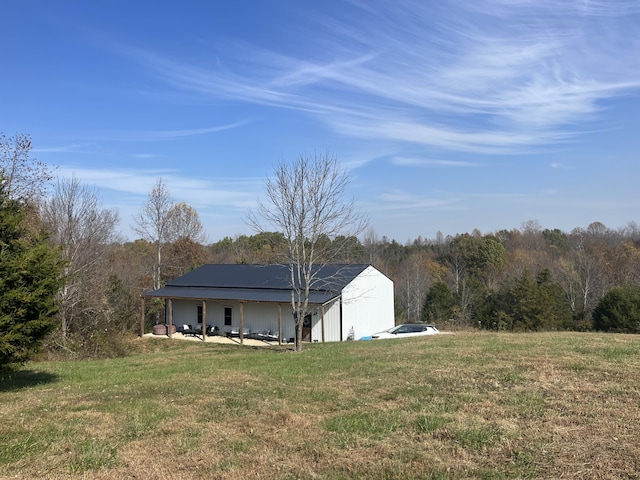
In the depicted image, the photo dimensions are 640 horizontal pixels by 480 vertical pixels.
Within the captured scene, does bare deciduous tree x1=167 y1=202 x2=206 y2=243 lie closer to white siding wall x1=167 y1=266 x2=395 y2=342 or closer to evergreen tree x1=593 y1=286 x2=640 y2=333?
white siding wall x1=167 y1=266 x2=395 y2=342

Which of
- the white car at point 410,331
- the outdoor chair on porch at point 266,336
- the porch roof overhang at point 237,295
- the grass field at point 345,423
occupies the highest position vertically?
the porch roof overhang at point 237,295

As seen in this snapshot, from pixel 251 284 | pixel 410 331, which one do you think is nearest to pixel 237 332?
pixel 251 284

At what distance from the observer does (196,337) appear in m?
30.2

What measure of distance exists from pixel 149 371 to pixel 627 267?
53431 mm

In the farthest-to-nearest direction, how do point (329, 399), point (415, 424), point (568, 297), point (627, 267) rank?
point (627, 267) → point (568, 297) → point (329, 399) → point (415, 424)

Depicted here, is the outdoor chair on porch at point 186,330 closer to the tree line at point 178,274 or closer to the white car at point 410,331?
the tree line at point 178,274

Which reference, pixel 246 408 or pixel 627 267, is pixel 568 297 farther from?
pixel 246 408

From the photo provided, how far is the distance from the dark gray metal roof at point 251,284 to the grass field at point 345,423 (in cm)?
1666

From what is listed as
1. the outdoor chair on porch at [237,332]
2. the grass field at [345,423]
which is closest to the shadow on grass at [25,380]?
the grass field at [345,423]

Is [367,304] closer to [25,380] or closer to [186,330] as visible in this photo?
[186,330]

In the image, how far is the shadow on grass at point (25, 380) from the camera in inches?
399

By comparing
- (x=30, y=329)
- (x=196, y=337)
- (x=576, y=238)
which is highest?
(x=576, y=238)

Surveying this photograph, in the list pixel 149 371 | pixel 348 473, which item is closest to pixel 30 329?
pixel 149 371

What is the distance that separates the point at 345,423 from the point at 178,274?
37.8 m
